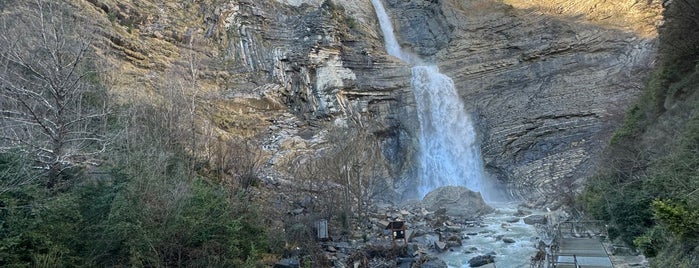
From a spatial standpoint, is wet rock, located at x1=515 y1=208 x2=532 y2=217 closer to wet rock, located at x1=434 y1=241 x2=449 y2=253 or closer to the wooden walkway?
the wooden walkway

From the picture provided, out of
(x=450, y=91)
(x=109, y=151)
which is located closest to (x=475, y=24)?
(x=450, y=91)

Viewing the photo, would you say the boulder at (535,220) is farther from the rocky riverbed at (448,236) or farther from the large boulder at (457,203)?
the large boulder at (457,203)

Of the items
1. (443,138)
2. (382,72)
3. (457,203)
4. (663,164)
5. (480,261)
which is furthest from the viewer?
(382,72)

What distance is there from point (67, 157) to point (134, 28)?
2095 centimetres

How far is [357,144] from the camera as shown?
874 inches

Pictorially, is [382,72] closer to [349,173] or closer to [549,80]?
[549,80]

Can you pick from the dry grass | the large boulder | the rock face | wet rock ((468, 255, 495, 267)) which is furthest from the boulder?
the dry grass

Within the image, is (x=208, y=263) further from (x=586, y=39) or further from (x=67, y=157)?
(x=586, y=39)

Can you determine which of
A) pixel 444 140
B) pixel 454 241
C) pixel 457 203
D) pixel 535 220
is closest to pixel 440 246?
pixel 454 241

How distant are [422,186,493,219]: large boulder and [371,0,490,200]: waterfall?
5.65 meters

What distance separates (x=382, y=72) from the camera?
3447 cm

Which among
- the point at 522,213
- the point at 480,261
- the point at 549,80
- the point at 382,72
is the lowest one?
the point at 480,261

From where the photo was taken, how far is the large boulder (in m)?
22.5

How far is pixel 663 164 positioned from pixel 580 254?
2889 millimetres
